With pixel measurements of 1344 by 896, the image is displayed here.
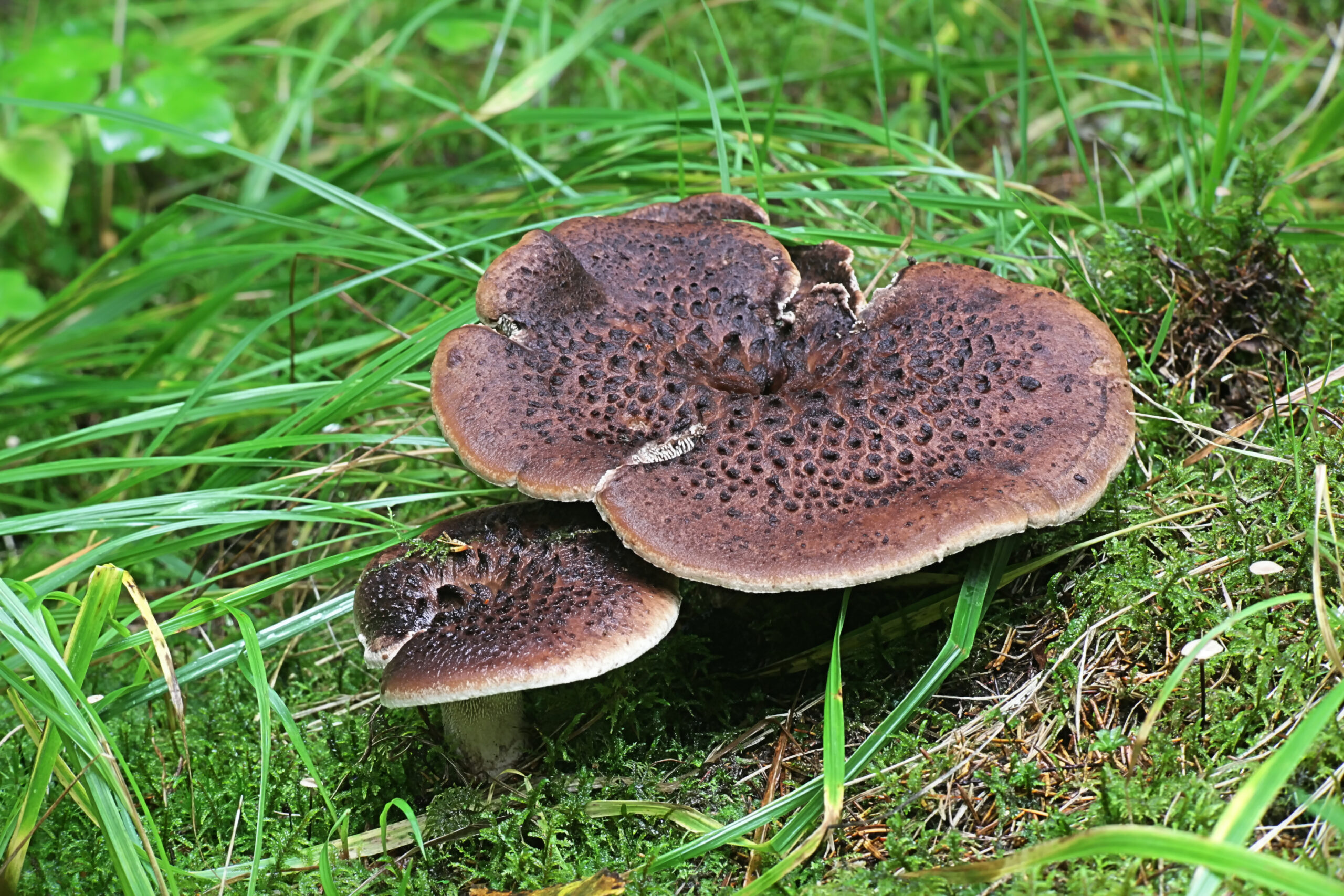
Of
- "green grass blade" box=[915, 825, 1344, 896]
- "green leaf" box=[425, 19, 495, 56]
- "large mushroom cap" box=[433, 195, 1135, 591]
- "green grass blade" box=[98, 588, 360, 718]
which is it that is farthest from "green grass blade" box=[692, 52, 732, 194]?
"green grass blade" box=[915, 825, 1344, 896]

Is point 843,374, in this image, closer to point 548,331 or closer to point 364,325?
point 548,331

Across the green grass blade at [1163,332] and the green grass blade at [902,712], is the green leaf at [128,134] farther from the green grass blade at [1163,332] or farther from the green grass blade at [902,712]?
the green grass blade at [1163,332]

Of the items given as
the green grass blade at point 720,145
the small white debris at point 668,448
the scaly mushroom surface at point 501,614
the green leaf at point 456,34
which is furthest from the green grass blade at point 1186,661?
the green leaf at point 456,34

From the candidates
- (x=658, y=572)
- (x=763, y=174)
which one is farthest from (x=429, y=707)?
(x=763, y=174)

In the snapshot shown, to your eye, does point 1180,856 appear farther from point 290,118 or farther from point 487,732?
point 290,118

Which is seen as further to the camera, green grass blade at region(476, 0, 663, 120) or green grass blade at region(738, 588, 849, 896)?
green grass blade at region(476, 0, 663, 120)

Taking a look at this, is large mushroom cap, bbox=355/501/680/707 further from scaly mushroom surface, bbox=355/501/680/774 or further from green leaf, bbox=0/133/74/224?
green leaf, bbox=0/133/74/224
